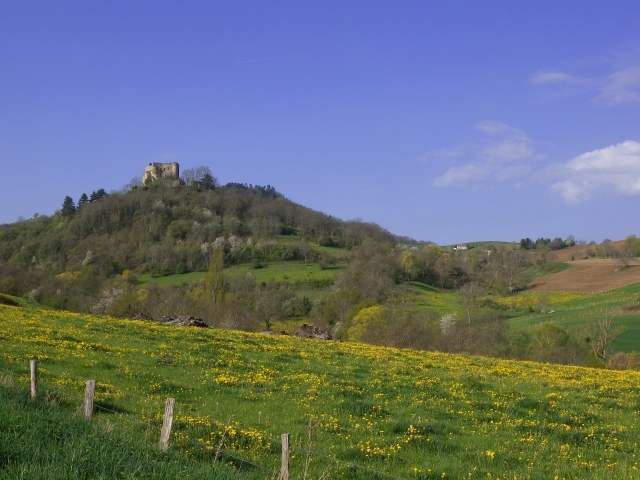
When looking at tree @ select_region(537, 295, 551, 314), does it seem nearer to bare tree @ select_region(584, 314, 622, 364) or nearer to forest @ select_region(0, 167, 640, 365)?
forest @ select_region(0, 167, 640, 365)

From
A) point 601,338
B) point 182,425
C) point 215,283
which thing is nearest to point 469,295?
point 215,283

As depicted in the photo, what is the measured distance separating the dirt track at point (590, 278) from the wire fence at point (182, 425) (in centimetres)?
10996

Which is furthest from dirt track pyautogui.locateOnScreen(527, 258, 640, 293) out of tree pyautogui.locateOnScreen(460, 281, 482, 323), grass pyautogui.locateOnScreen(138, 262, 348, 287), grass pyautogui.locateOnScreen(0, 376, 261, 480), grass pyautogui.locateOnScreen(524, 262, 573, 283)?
grass pyautogui.locateOnScreen(0, 376, 261, 480)

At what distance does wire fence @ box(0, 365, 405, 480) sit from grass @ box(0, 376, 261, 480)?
0.72 metres

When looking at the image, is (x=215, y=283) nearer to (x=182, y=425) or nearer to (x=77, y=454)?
(x=182, y=425)

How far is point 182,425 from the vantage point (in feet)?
38.3

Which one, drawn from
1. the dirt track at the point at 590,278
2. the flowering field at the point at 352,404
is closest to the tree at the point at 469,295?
the dirt track at the point at 590,278

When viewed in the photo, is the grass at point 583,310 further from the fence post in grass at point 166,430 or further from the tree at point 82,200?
the tree at point 82,200

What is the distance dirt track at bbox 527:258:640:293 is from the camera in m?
112

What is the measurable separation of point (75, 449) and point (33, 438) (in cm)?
91

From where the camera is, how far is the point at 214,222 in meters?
150

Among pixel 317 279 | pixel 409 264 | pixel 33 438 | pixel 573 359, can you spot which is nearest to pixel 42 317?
pixel 33 438

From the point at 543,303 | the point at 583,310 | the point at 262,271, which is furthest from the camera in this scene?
the point at 262,271

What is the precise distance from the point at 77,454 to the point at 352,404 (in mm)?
9606
